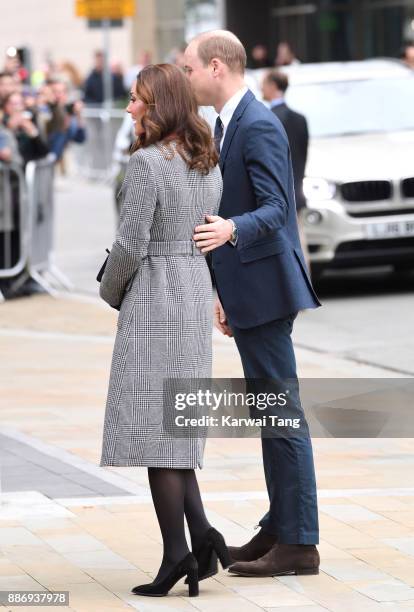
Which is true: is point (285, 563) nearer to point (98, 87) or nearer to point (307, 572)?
point (307, 572)

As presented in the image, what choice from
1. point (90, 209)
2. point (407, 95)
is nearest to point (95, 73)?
point (90, 209)

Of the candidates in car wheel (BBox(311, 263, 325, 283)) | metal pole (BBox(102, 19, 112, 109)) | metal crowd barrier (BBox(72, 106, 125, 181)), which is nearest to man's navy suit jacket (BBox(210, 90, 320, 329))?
car wheel (BBox(311, 263, 325, 283))

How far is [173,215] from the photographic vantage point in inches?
215

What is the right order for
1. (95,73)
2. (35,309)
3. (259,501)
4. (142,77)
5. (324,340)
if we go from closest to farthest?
(142,77) → (259,501) → (324,340) → (35,309) → (95,73)

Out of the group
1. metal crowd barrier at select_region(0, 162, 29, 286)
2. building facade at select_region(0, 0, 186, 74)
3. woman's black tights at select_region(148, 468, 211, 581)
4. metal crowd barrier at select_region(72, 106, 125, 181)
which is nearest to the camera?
woman's black tights at select_region(148, 468, 211, 581)

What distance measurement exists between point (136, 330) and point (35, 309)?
8521mm

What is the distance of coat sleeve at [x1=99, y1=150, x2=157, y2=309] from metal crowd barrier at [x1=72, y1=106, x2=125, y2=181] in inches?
879

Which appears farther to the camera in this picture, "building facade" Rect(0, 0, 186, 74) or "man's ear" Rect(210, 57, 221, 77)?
"building facade" Rect(0, 0, 186, 74)

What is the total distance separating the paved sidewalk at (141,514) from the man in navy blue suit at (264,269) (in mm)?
225

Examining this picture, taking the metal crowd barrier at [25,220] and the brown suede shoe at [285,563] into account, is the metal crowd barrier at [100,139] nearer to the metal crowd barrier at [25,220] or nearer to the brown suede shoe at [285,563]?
the metal crowd barrier at [25,220]

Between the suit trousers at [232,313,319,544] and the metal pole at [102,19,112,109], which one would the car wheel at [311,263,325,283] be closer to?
the suit trousers at [232,313,319,544]

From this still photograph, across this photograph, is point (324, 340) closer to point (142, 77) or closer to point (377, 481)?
point (377, 481)

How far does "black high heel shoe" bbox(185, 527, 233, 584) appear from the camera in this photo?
5.61 metres

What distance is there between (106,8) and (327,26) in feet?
26.2
